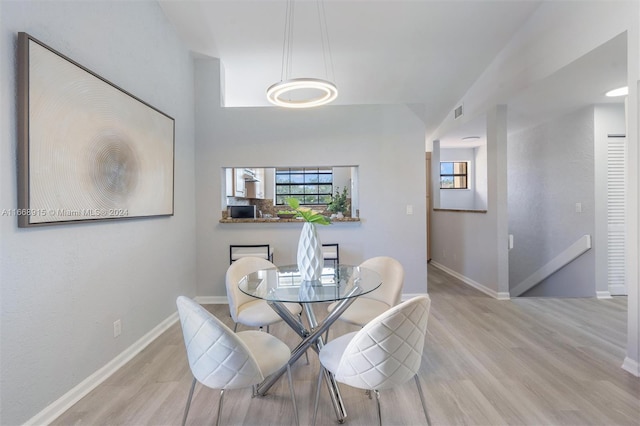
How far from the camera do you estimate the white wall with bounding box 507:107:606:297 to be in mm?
3785

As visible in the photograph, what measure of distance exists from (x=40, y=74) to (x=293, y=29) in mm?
2311

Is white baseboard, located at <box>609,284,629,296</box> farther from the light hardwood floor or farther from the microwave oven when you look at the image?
the microwave oven

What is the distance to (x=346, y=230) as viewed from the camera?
367 cm

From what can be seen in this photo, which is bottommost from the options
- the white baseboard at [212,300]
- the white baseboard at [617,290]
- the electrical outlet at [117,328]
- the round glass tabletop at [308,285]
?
the white baseboard at [212,300]

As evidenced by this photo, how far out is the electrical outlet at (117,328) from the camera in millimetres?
2160

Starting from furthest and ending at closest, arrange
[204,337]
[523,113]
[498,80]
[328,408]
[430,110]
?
[430,110] < [523,113] < [498,80] < [328,408] < [204,337]

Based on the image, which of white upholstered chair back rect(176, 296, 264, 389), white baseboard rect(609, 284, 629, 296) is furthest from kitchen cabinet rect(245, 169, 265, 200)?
white baseboard rect(609, 284, 629, 296)

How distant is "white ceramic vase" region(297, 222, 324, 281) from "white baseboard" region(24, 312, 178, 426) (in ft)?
5.09

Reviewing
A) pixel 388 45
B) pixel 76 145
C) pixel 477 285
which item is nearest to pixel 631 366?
pixel 477 285

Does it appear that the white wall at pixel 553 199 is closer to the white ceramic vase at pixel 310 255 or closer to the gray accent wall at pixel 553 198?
the gray accent wall at pixel 553 198

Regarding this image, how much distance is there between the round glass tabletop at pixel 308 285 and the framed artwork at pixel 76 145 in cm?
114

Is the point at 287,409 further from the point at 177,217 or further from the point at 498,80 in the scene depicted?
the point at 498,80

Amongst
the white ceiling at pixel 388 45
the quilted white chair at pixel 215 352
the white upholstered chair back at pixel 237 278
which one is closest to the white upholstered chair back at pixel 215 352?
the quilted white chair at pixel 215 352

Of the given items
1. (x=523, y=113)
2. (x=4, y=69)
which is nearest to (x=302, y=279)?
(x=4, y=69)
